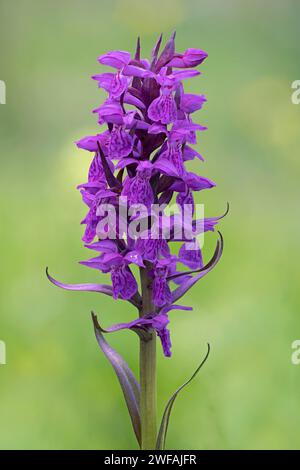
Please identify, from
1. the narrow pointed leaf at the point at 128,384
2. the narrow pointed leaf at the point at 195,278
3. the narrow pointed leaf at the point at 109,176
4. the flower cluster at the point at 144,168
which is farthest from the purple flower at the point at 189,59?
the narrow pointed leaf at the point at 128,384

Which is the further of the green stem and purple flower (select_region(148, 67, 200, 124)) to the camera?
the green stem

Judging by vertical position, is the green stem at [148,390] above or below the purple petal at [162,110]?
below

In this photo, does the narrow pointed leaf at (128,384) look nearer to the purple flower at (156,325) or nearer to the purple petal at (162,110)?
the purple flower at (156,325)

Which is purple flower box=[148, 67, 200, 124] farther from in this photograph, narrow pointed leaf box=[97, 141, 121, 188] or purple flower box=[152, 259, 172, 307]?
purple flower box=[152, 259, 172, 307]

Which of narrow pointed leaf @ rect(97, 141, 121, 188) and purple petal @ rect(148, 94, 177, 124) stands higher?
purple petal @ rect(148, 94, 177, 124)

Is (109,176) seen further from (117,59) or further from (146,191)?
(117,59)


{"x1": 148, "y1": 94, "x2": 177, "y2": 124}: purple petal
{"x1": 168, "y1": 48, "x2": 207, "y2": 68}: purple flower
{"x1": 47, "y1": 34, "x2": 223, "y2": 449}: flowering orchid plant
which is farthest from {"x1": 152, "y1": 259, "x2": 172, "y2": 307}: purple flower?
{"x1": 168, "y1": 48, "x2": 207, "y2": 68}: purple flower

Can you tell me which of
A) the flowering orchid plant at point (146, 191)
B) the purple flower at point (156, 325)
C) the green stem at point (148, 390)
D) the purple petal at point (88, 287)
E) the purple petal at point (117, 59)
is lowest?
the green stem at point (148, 390)

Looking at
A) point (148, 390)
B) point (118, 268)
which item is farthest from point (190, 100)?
point (148, 390)
